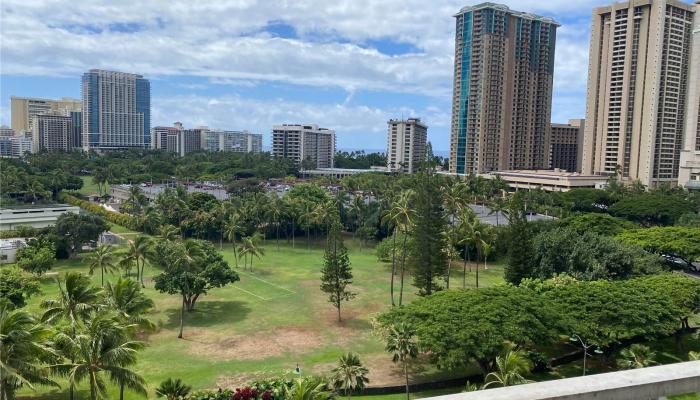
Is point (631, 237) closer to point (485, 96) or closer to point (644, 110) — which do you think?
point (644, 110)

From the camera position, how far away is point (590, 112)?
9319 cm

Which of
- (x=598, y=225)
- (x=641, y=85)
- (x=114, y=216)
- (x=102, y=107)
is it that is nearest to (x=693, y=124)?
(x=641, y=85)

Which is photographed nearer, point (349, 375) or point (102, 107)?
point (349, 375)

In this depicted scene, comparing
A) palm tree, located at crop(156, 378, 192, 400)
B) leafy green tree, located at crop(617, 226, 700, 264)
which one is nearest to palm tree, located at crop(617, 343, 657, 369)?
palm tree, located at crop(156, 378, 192, 400)

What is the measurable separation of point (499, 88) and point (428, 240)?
7659 centimetres

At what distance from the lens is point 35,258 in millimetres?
37531

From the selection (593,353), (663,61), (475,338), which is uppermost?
(663,61)

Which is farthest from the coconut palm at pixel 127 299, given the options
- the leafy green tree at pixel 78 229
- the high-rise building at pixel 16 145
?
the high-rise building at pixel 16 145

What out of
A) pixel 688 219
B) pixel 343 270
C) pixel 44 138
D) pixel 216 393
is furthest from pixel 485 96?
pixel 44 138

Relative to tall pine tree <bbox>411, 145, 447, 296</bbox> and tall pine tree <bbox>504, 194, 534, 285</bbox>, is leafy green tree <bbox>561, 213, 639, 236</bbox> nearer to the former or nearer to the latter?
tall pine tree <bbox>504, 194, 534, 285</bbox>

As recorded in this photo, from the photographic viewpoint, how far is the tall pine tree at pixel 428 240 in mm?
32219

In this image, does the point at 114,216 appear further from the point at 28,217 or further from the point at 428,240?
the point at 428,240

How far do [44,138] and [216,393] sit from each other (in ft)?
625

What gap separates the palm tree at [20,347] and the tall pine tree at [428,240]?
2204 centimetres
